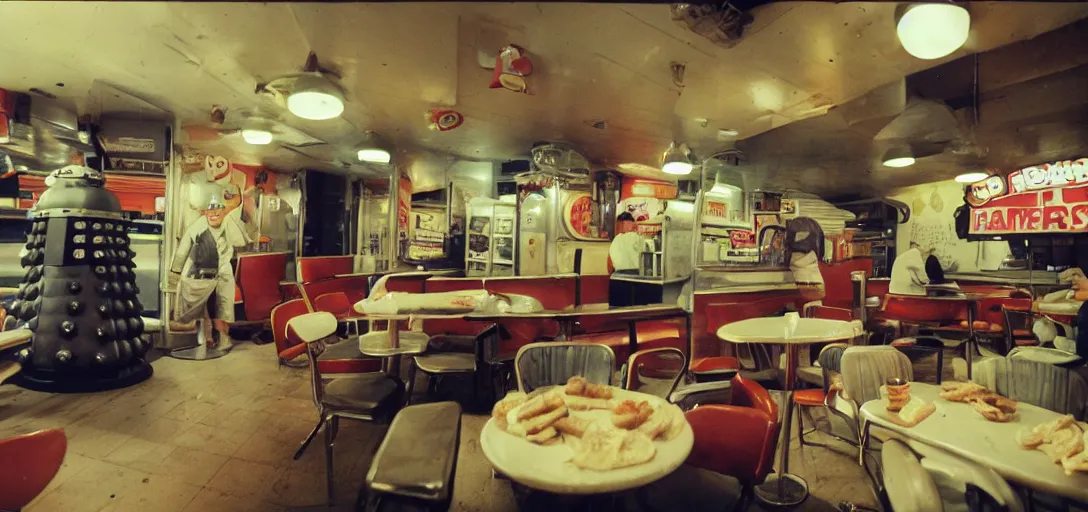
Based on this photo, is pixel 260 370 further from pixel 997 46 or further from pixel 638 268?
pixel 997 46

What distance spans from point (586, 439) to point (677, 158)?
2.88m

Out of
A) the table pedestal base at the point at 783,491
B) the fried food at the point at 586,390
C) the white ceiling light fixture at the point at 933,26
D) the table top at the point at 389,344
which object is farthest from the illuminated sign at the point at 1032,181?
the table top at the point at 389,344

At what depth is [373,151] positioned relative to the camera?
128 inches

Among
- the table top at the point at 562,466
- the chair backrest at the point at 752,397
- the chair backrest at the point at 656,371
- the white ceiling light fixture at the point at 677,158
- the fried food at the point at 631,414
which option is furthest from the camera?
the white ceiling light fixture at the point at 677,158

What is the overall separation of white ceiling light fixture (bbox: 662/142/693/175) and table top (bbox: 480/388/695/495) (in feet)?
8.61

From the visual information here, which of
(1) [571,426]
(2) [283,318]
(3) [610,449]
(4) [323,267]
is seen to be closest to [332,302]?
(4) [323,267]

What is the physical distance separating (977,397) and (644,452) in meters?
2.03

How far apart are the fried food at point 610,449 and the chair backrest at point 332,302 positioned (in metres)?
3.89

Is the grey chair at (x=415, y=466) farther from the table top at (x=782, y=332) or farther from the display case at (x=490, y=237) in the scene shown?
the table top at (x=782, y=332)

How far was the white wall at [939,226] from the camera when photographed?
306 cm

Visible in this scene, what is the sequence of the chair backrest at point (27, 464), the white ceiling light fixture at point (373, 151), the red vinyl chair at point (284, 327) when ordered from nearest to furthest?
the chair backrest at point (27, 464) → the white ceiling light fixture at point (373, 151) → the red vinyl chair at point (284, 327)

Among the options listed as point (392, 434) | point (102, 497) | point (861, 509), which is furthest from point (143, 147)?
point (861, 509)

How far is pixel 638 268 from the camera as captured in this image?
3.92 meters

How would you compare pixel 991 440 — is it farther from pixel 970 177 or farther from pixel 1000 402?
pixel 970 177
